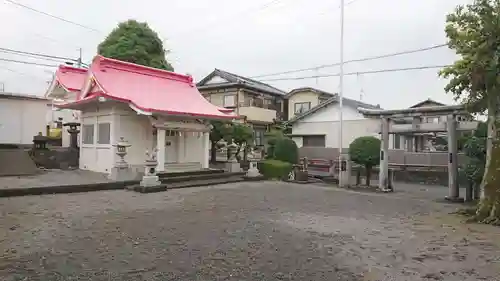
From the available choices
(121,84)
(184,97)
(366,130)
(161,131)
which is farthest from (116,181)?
(366,130)

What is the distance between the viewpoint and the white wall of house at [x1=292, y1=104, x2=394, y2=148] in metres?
23.4

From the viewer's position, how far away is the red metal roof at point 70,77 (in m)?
19.2

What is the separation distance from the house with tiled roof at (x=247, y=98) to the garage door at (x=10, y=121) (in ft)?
44.3

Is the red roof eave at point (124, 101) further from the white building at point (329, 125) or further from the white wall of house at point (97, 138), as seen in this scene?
the white building at point (329, 125)

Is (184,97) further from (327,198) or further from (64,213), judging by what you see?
(64,213)

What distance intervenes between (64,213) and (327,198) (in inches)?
314

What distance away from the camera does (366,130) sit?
22.9 metres

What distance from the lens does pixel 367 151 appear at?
15383 millimetres

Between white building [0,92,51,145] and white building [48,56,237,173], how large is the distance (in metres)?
7.16

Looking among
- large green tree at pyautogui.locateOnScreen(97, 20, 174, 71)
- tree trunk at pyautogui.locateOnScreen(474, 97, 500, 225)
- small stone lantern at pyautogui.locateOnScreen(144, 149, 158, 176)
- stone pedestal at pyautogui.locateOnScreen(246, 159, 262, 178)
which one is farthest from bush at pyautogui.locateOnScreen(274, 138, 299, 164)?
tree trunk at pyautogui.locateOnScreen(474, 97, 500, 225)

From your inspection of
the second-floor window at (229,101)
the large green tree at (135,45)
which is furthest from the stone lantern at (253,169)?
the second-floor window at (229,101)

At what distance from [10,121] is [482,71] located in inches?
925

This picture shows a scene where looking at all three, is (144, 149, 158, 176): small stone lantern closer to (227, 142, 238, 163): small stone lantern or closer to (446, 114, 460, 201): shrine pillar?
(227, 142, 238, 163): small stone lantern

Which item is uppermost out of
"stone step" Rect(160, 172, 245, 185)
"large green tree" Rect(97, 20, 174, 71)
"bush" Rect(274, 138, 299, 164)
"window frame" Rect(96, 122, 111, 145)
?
"large green tree" Rect(97, 20, 174, 71)
